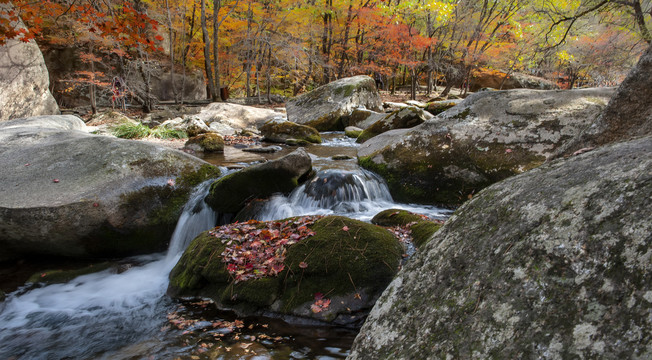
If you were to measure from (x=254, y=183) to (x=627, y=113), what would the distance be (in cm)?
504

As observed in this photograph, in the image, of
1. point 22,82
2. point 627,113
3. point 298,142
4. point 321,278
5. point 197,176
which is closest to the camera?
point 627,113

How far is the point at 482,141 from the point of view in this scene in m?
6.23

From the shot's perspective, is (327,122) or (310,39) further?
(310,39)

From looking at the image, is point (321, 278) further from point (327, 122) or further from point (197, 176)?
point (327, 122)

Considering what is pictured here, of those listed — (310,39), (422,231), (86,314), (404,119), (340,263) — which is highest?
(310,39)

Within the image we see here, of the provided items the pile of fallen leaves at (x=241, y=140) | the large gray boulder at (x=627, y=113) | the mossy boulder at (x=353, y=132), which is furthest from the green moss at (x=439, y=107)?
the large gray boulder at (x=627, y=113)

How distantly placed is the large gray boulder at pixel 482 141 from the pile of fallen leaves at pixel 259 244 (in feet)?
10.0

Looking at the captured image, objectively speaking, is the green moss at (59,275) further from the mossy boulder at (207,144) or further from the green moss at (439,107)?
the green moss at (439,107)

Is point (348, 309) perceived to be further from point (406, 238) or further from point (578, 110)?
point (578, 110)

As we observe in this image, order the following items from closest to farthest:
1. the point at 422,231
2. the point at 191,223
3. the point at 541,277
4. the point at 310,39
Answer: the point at 541,277 → the point at 422,231 → the point at 191,223 → the point at 310,39

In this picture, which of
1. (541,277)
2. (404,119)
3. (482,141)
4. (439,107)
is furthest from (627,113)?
(439,107)

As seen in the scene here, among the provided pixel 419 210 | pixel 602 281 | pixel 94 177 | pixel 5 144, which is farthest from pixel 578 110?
pixel 5 144

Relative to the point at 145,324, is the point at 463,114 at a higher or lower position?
higher

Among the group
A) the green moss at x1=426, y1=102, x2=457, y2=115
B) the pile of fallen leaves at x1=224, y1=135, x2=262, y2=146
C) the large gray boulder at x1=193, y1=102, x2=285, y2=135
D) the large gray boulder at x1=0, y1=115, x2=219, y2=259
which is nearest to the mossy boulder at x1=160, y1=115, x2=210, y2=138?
the large gray boulder at x1=193, y1=102, x2=285, y2=135
